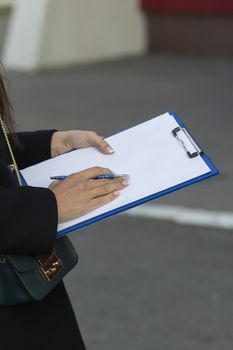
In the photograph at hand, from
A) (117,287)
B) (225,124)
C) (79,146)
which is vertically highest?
(79,146)

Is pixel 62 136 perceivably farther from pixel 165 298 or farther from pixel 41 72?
pixel 41 72

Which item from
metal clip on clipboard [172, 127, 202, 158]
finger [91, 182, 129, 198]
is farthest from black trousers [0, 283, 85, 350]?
metal clip on clipboard [172, 127, 202, 158]

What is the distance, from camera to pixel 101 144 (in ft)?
6.69

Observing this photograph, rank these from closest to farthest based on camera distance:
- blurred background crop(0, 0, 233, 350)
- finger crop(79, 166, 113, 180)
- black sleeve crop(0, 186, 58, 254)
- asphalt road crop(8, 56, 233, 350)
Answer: black sleeve crop(0, 186, 58, 254), finger crop(79, 166, 113, 180), asphalt road crop(8, 56, 233, 350), blurred background crop(0, 0, 233, 350)

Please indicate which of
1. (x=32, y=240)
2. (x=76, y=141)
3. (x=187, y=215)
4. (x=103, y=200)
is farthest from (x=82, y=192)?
(x=187, y=215)

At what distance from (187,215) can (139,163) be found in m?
3.92

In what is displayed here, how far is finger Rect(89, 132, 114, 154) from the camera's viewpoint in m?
2.02

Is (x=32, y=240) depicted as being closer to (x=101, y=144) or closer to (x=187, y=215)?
(x=101, y=144)

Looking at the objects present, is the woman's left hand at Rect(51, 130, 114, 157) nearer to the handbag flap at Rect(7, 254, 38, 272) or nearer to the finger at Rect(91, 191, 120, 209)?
the finger at Rect(91, 191, 120, 209)

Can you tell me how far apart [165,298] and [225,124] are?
14.6 feet

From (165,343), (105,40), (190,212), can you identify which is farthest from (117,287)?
(105,40)

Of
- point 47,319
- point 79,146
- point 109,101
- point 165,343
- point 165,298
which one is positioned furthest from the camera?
point 109,101

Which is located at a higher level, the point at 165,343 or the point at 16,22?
the point at 16,22

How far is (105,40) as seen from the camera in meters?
13.1
